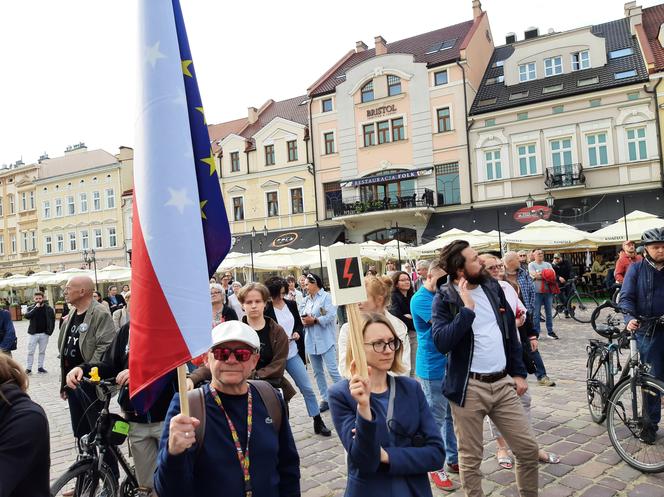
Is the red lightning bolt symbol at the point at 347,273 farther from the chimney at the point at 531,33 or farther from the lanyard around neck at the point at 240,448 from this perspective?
the chimney at the point at 531,33

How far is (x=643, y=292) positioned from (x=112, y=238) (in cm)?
4113

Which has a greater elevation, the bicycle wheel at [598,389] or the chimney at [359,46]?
the chimney at [359,46]

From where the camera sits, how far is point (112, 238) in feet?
132

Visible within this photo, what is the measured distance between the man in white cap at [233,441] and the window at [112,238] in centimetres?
4114

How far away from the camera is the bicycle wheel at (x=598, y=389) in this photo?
527 centimetres

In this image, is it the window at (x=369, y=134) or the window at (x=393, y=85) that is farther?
the window at (x=369, y=134)

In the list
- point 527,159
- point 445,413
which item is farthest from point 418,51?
point 445,413

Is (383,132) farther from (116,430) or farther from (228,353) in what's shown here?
(228,353)

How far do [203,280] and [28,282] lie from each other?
28842 mm

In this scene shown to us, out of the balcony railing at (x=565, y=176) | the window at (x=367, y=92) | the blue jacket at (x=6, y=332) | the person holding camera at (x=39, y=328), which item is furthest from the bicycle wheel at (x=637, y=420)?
the window at (x=367, y=92)

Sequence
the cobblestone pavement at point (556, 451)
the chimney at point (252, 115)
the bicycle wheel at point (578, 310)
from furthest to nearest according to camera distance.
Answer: the chimney at point (252, 115) < the bicycle wheel at point (578, 310) < the cobblestone pavement at point (556, 451)

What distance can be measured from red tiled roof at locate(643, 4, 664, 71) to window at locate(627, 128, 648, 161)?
2.78 m

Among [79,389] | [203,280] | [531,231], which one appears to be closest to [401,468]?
[203,280]

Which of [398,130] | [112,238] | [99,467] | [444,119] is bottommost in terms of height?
[99,467]
